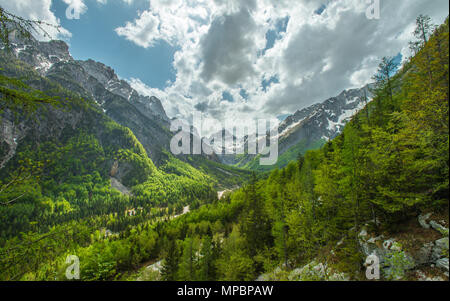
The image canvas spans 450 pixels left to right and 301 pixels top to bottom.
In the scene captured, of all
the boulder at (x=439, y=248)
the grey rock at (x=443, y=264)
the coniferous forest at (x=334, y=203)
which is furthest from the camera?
the boulder at (x=439, y=248)

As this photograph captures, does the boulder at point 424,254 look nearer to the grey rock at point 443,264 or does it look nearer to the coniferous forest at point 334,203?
the coniferous forest at point 334,203

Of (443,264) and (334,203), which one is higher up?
(334,203)

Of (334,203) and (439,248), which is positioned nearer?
(439,248)

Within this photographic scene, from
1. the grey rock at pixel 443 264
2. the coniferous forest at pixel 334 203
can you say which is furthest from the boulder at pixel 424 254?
the grey rock at pixel 443 264

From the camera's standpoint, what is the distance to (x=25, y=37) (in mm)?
6711

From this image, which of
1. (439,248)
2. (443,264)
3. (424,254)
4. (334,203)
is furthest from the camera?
(334,203)

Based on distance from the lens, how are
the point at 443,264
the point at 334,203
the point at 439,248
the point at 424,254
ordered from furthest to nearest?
the point at 334,203 → the point at 424,254 → the point at 439,248 → the point at 443,264

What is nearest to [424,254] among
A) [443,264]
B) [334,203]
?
[443,264]

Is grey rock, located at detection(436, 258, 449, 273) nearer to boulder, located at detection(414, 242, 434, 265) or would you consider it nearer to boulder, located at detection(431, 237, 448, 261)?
boulder, located at detection(431, 237, 448, 261)

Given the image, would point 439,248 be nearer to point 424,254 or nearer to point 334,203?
point 424,254

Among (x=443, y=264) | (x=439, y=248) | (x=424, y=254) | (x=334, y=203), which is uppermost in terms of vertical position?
(x=334, y=203)

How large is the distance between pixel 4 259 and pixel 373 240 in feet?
65.7

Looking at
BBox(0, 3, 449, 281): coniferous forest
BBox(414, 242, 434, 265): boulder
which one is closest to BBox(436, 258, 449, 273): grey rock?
BBox(0, 3, 449, 281): coniferous forest

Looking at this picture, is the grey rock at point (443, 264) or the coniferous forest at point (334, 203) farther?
the grey rock at point (443, 264)
